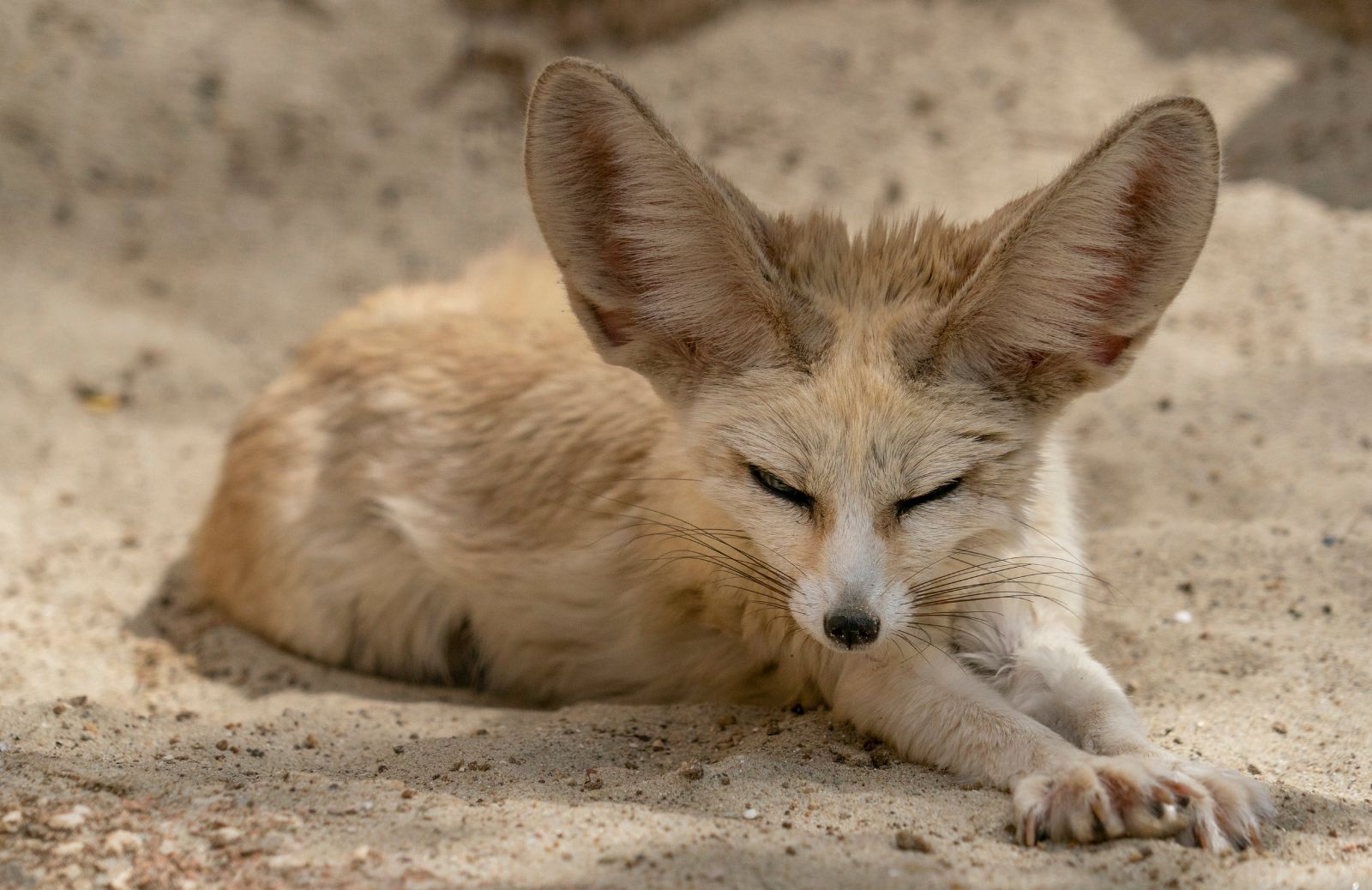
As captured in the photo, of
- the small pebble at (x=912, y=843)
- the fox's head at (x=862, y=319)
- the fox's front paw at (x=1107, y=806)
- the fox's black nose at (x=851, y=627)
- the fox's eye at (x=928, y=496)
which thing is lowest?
the small pebble at (x=912, y=843)

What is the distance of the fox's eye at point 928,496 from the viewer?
119 inches

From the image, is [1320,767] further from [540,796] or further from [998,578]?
[540,796]

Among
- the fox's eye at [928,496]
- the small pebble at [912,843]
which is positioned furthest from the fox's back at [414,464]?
the small pebble at [912,843]

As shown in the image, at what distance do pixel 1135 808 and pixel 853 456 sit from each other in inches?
37.4

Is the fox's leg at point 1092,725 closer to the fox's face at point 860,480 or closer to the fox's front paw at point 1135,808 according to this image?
the fox's front paw at point 1135,808

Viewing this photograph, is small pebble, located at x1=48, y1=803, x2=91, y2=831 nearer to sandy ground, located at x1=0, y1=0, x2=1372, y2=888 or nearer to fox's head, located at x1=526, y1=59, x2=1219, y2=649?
sandy ground, located at x1=0, y1=0, x2=1372, y2=888

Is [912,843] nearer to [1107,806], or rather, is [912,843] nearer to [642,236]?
[1107,806]

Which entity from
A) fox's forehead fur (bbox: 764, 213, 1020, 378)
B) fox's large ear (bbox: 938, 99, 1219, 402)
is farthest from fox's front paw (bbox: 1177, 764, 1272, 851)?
fox's forehead fur (bbox: 764, 213, 1020, 378)

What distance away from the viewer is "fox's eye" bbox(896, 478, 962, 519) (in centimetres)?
302

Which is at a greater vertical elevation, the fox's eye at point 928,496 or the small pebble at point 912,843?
the fox's eye at point 928,496

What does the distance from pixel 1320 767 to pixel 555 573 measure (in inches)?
86.8

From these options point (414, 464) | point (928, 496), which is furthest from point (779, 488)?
point (414, 464)

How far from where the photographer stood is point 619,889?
2307 millimetres

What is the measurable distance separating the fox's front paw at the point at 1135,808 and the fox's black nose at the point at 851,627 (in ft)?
1.49
